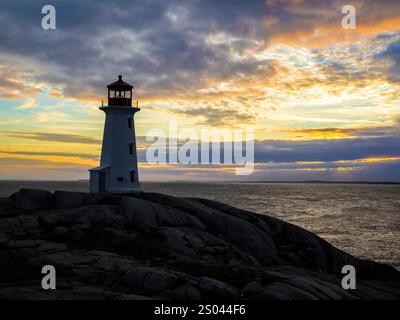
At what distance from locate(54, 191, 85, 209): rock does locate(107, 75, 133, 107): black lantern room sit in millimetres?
10440

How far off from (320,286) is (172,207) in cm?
1608

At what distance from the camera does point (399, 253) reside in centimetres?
5366

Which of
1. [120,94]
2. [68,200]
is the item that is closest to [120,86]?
[120,94]

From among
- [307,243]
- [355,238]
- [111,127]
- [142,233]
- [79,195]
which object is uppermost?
[111,127]

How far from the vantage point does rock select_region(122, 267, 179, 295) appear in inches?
686

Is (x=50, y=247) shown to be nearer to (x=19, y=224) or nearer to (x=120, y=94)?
(x=19, y=224)

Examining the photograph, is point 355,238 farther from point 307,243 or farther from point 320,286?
point 320,286

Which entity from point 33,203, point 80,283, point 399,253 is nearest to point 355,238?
point 399,253

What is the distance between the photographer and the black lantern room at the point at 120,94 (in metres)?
38.4

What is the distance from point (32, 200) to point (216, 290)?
2025 cm

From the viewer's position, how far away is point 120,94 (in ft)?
127

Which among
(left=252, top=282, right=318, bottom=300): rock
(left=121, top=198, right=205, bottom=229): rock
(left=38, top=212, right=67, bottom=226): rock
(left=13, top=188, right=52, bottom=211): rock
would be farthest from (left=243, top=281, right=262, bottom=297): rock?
(left=13, top=188, right=52, bottom=211): rock

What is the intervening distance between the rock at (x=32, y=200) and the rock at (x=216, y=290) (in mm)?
18714

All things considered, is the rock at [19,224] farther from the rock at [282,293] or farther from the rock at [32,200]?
the rock at [282,293]
